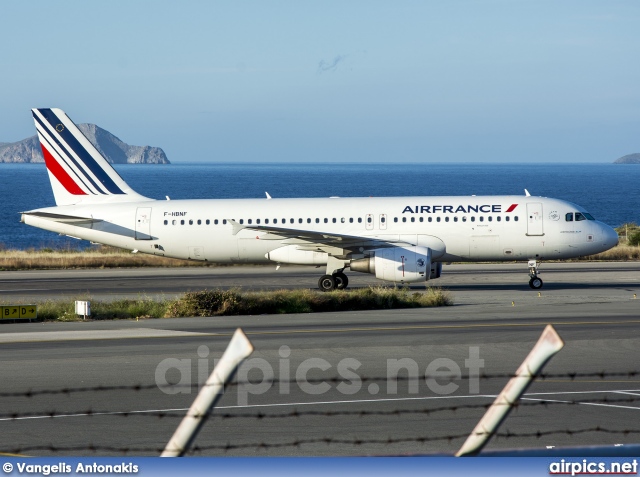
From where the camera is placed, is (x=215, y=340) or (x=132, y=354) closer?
(x=132, y=354)

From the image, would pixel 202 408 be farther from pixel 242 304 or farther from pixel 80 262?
pixel 80 262

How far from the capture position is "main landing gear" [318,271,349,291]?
118ft

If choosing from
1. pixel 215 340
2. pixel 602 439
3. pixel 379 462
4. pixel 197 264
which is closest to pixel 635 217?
pixel 197 264

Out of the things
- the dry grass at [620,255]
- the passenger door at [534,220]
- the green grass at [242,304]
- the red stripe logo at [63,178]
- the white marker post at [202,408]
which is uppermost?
the red stripe logo at [63,178]

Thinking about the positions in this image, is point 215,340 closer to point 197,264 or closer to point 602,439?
point 602,439

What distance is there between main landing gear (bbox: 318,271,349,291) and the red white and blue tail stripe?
32.6 ft

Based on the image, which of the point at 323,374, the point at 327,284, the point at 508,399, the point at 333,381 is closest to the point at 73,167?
the point at 327,284

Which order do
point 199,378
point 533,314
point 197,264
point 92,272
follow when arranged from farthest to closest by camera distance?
1. point 197,264
2. point 92,272
3. point 533,314
4. point 199,378

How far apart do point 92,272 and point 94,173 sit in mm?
8544

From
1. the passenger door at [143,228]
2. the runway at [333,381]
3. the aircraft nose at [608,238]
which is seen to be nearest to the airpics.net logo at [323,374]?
the runway at [333,381]

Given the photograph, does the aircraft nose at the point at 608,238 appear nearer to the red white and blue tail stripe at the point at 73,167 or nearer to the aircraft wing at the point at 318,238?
the aircraft wing at the point at 318,238

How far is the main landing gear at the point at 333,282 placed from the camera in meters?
36.0

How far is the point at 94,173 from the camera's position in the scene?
133 ft

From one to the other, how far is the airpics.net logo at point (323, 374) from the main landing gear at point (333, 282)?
16.2 meters
